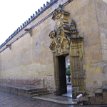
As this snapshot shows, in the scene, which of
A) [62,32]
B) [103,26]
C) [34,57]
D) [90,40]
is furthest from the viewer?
[34,57]

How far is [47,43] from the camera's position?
15.4m

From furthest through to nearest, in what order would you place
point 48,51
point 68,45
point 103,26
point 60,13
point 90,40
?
point 48,51 < point 60,13 < point 68,45 < point 90,40 < point 103,26

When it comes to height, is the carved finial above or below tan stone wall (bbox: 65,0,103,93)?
above

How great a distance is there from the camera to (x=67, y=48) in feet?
40.1

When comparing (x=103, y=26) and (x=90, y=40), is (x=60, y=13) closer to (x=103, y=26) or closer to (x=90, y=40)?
(x=90, y=40)

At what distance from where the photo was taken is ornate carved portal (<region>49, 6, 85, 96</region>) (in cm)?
1140

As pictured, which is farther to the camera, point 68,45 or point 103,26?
point 68,45

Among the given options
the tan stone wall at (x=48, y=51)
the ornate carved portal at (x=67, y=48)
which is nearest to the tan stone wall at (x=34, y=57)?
the tan stone wall at (x=48, y=51)

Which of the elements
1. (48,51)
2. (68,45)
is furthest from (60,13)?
(48,51)

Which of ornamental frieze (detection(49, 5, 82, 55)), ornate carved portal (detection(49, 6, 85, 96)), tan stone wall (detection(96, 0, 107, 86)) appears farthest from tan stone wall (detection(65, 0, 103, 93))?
ornamental frieze (detection(49, 5, 82, 55))

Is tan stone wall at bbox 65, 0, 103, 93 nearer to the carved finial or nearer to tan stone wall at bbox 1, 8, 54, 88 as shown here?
the carved finial

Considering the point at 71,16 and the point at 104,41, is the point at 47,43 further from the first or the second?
the point at 104,41

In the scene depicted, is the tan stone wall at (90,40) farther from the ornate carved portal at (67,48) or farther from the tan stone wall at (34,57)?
the tan stone wall at (34,57)

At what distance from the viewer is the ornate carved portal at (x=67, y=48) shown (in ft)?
37.4
